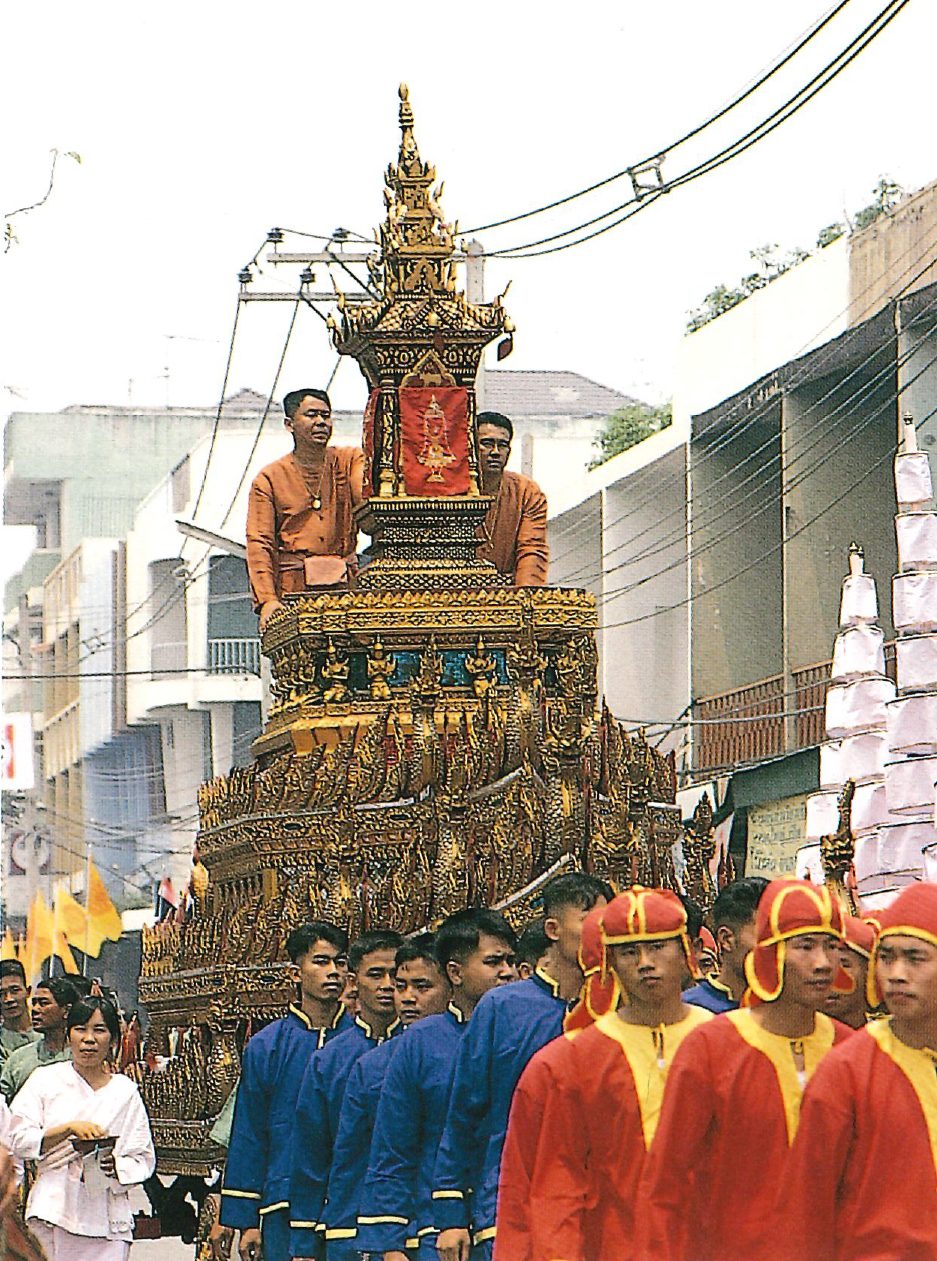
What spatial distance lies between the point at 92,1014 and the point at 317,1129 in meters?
1.01

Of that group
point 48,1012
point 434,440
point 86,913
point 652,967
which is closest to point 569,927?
point 652,967

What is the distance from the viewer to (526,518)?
1522 centimetres

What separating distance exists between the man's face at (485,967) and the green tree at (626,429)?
26781 mm

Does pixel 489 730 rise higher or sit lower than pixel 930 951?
higher

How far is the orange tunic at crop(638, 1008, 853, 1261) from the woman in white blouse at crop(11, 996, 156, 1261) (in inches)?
174

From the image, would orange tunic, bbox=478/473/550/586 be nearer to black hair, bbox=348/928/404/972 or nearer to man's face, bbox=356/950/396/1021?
black hair, bbox=348/928/404/972

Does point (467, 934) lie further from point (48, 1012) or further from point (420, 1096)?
point (48, 1012)

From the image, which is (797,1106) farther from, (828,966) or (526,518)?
(526,518)

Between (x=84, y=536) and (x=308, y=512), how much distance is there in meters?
43.3

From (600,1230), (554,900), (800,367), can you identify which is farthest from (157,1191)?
(800,367)

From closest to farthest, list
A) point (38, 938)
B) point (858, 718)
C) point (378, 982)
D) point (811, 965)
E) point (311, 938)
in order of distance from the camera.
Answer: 1. point (811, 965)
2. point (378, 982)
3. point (311, 938)
4. point (858, 718)
5. point (38, 938)

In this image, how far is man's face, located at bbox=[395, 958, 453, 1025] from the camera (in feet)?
32.1

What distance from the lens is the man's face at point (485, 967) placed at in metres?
9.35

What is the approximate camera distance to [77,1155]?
1055cm
